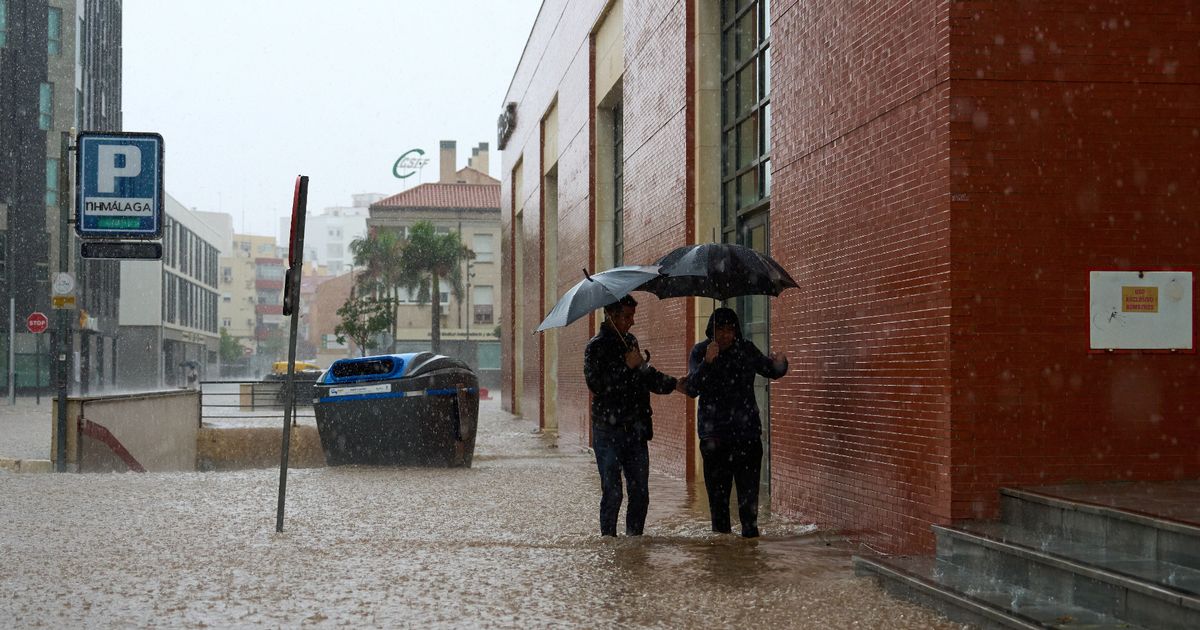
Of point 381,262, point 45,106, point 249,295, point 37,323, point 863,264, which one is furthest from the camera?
point 249,295

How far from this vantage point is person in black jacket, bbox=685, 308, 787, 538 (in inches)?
328

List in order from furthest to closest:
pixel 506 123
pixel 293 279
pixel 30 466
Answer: pixel 506 123 < pixel 30 466 < pixel 293 279

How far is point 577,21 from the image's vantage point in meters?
23.4

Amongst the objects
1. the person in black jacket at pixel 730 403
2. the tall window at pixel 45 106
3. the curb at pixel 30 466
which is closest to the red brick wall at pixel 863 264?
the person in black jacket at pixel 730 403

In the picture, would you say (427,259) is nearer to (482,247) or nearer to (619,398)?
(482,247)

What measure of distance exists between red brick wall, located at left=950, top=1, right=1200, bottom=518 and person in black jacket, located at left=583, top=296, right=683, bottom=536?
2155mm

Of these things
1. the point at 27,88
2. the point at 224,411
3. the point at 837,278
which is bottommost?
the point at 224,411

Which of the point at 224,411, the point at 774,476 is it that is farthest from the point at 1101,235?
the point at 224,411

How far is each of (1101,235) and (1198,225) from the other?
0.56m

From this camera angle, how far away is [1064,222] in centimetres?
728

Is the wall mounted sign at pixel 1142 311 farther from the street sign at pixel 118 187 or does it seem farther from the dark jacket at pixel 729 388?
the street sign at pixel 118 187

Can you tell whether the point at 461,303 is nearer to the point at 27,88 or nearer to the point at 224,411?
the point at 27,88

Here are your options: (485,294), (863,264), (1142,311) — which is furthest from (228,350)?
(1142,311)

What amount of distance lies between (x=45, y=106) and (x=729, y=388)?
5004cm
